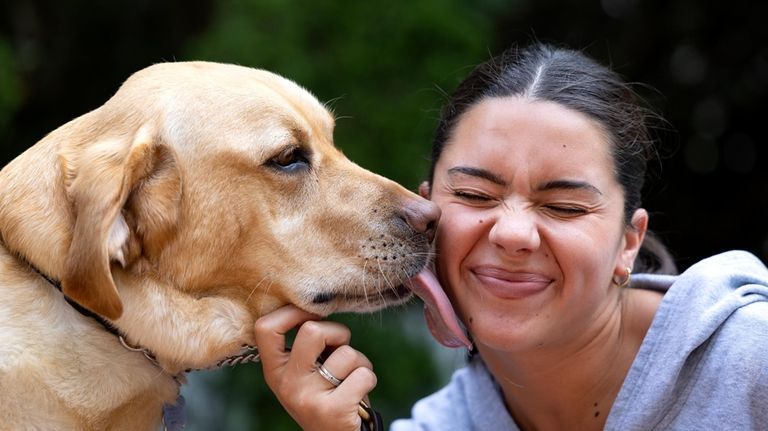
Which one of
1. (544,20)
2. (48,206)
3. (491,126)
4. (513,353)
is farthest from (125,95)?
(544,20)

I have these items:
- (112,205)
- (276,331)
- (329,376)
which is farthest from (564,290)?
(112,205)

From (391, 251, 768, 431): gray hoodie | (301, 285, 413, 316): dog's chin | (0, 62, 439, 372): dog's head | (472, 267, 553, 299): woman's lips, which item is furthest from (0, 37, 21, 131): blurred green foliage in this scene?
(391, 251, 768, 431): gray hoodie

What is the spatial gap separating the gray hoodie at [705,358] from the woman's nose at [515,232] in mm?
509

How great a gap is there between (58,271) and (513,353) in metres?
1.29

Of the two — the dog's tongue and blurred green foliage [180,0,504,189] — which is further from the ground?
the dog's tongue

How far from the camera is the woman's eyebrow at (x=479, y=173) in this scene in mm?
2633

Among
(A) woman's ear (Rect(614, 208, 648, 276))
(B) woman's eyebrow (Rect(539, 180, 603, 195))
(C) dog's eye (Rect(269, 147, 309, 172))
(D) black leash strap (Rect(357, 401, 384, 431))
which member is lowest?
(D) black leash strap (Rect(357, 401, 384, 431))

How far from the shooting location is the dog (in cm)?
230

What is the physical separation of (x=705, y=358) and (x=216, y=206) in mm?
1380

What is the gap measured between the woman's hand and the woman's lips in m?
0.40

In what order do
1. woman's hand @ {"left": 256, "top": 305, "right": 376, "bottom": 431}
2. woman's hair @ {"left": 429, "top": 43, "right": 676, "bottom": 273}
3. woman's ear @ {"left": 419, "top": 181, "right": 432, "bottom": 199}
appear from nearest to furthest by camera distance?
woman's hand @ {"left": 256, "top": 305, "right": 376, "bottom": 431} → woman's hair @ {"left": 429, "top": 43, "right": 676, "bottom": 273} → woman's ear @ {"left": 419, "top": 181, "right": 432, "bottom": 199}

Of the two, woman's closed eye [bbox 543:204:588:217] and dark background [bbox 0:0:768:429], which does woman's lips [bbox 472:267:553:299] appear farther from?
dark background [bbox 0:0:768:429]

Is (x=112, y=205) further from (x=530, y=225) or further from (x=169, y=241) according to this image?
(x=530, y=225)

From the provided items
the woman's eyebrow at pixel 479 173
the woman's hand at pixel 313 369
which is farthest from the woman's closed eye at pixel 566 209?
the woman's hand at pixel 313 369
